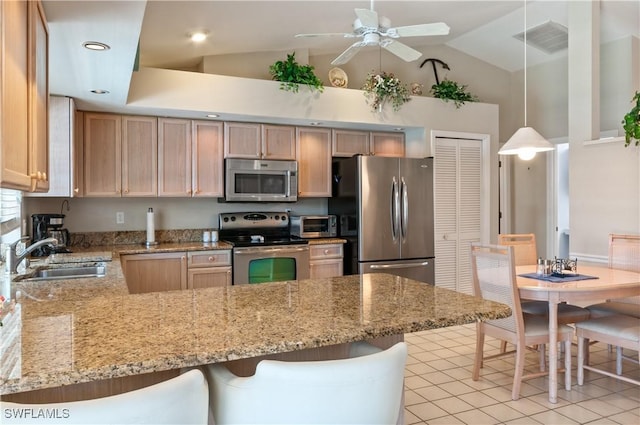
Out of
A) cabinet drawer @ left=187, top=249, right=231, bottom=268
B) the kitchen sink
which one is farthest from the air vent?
the kitchen sink

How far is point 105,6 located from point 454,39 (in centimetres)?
469

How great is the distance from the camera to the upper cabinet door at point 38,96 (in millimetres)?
1682

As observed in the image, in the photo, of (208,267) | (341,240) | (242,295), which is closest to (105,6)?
(242,295)

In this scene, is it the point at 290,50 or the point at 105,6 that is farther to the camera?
the point at 290,50

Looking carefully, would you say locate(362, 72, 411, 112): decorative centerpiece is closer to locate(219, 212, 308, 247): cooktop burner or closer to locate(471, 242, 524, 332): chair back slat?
locate(219, 212, 308, 247): cooktop burner

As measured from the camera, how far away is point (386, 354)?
1155 millimetres

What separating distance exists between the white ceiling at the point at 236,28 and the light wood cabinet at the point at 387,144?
1.07m

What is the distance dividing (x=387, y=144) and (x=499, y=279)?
8.59 ft

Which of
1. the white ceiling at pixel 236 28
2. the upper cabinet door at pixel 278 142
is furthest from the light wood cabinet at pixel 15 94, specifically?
the upper cabinet door at pixel 278 142

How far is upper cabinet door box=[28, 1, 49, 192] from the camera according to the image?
1682 millimetres

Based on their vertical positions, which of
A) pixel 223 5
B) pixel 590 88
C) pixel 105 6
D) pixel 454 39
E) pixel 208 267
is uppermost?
pixel 454 39

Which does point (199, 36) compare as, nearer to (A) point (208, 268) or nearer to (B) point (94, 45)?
(B) point (94, 45)

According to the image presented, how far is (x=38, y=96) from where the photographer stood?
Result: 1.85 meters

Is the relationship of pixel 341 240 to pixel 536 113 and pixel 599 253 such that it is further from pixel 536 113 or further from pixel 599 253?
pixel 536 113
